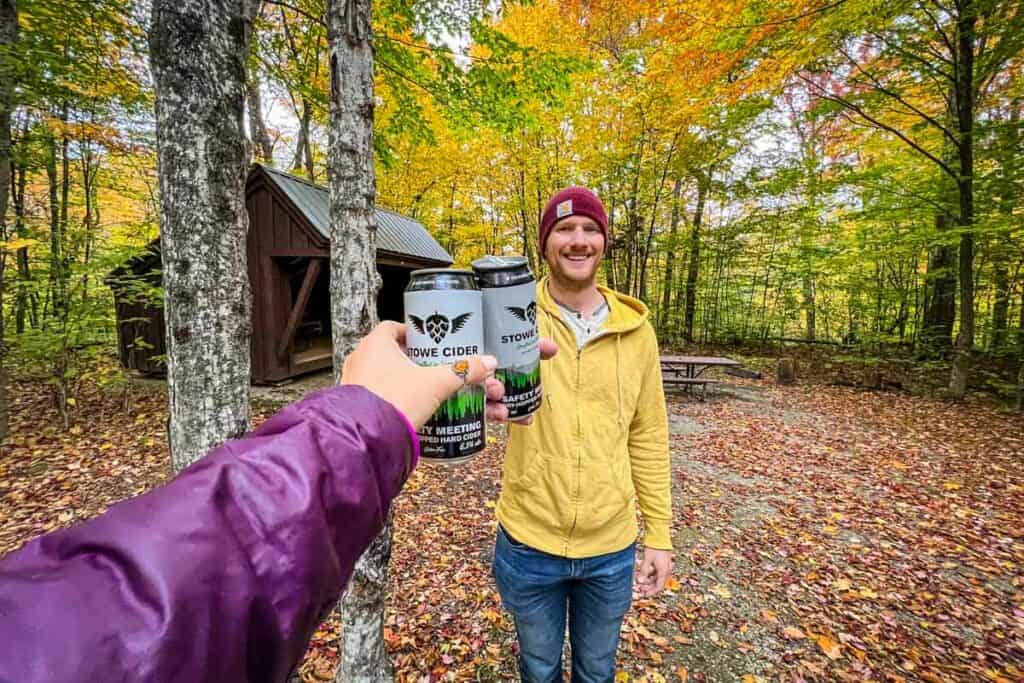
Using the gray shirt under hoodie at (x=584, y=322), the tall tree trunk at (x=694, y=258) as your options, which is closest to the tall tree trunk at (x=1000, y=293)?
the tall tree trunk at (x=694, y=258)

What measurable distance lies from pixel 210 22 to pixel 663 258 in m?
14.6

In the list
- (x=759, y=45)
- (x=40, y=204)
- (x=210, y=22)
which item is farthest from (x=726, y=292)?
(x=40, y=204)

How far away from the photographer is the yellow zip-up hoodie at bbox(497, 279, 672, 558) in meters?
1.61

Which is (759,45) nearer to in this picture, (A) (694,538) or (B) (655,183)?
(B) (655,183)

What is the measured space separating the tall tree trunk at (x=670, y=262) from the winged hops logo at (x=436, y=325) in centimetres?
1215

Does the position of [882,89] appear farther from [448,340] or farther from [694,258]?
[448,340]

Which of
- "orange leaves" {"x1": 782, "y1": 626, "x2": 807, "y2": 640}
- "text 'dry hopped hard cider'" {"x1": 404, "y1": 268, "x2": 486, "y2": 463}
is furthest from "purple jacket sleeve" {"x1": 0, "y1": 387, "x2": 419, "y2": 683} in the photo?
"orange leaves" {"x1": 782, "y1": 626, "x2": 807, "y2": 640}

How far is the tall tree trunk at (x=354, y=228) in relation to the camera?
1.93 m

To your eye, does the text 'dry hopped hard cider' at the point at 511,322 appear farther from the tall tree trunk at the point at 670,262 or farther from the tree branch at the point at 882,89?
the tall tree trunk at the point at 670,262

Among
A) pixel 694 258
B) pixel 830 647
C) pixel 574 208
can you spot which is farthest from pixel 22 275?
pixel 694 258

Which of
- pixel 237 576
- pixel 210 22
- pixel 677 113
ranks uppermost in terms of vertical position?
pixel 677 113

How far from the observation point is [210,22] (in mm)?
1515

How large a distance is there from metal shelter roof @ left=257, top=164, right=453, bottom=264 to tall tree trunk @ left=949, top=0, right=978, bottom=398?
9.87 m

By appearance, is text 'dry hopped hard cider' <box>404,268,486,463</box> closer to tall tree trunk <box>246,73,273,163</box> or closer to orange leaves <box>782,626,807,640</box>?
orange leaves <box>782,626,807,640</box>
